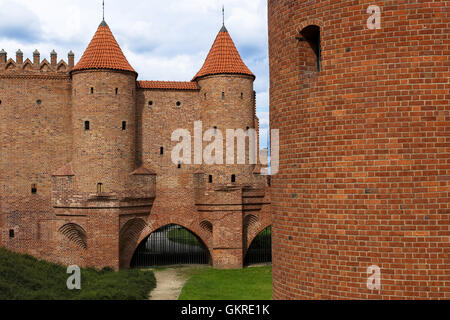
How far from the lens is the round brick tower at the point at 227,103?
2138 cm

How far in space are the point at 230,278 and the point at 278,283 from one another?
1408cm

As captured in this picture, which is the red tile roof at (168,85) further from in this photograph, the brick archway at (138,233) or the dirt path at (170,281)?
the dirt path at (170,281)

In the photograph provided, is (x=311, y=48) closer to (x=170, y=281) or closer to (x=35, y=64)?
(x=170, y=281)

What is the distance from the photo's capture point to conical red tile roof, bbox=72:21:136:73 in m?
19.6

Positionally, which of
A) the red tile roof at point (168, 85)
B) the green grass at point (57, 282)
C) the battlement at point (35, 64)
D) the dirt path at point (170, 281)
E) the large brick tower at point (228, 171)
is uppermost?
the battlement at point (35, 64)

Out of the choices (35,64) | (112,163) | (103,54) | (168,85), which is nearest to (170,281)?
(112,163)

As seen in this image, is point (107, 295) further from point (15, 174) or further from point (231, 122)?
point (231, 122)

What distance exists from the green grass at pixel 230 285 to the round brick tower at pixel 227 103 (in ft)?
14.1

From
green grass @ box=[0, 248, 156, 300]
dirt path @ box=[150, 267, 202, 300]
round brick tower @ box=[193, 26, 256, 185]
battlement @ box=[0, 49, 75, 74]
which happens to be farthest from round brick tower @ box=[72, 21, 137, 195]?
dirt path @ box=[150, 267, 202, 300]

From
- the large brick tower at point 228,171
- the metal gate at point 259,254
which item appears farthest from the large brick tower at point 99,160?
the metal gate at point 259,254

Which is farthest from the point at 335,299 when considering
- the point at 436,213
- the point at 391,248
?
the point at 436,213

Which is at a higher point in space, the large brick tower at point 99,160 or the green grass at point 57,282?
the large brick tower at point 99,160

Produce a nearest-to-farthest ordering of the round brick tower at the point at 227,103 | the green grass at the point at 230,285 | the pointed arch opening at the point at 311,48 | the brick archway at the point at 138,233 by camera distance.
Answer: the pointed arch opening at the point at 311,48 → the green grass at the point at 230,285 → the brick archway at the point at 138,233 → the round brick tower at the point at 227,103

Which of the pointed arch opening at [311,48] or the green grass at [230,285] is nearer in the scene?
the pointed arch opening at [311,48]
